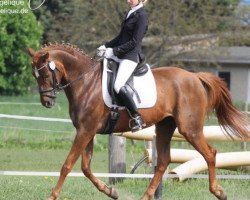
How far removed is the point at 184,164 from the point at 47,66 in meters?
3.36

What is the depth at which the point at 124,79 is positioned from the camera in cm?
975

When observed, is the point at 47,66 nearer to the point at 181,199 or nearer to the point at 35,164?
the point at 181,199

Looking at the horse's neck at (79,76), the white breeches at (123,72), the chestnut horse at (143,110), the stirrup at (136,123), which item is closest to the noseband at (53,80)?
the chestnut horse at (143,110)

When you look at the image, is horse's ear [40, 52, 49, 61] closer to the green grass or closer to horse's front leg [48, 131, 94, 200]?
horse's front leg [48, 131, 94, 200]

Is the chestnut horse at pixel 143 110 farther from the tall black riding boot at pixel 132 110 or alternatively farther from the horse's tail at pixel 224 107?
the tall black riding boot at pixel 132 110

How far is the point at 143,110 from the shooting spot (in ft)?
32.9

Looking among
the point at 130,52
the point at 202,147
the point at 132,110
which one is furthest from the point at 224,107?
the point at 130,52

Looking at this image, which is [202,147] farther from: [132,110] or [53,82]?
[53,82]

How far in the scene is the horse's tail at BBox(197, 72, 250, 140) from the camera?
1066 centimetres

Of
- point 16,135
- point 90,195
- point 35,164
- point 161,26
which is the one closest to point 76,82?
point 90,195

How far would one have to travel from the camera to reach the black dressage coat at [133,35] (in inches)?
385

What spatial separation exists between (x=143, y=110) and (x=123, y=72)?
0.61m

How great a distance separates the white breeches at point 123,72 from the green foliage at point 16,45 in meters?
32.2

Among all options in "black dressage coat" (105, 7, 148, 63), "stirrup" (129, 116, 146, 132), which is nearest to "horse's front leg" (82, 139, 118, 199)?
"stirrup" (129, 116, 146, 132)
